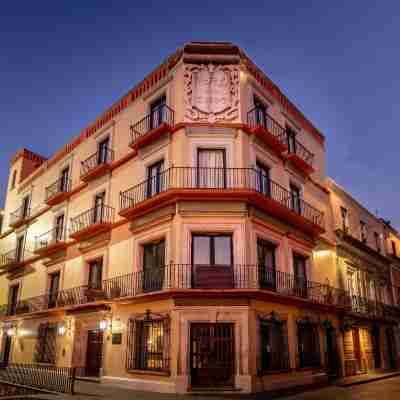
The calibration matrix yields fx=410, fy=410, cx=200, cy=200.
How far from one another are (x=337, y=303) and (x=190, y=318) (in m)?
9.67

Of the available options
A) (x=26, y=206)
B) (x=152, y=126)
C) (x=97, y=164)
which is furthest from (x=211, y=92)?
(x=26, y=206)

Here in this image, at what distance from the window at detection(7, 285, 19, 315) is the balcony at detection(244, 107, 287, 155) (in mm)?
18524

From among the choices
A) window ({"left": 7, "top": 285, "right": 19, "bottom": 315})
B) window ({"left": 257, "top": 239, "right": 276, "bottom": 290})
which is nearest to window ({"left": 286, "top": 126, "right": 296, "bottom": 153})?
window ({"left": 257, "top": 239, "right": 276, "bottom": 290})

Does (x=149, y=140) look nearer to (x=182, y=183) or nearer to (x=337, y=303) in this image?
(x=182, y=183)

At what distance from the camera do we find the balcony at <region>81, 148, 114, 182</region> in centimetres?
2042

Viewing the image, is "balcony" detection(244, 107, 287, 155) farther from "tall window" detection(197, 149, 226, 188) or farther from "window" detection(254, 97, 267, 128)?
"tall window" detection(197, 149, 226, 188)

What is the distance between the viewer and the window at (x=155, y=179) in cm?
1713

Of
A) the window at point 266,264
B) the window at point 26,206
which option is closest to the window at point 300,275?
the window at point 266,264

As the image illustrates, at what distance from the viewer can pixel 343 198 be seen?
25.0 m

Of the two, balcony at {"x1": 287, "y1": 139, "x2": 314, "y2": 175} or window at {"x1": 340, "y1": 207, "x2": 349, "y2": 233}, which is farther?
window at {"x1": 340, "y1": 207, "x2": 349, "y2": 233}

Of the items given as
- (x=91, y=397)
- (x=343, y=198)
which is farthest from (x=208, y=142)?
(x=343, y=198)

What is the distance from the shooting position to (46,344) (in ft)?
68.6

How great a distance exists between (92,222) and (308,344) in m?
11.7

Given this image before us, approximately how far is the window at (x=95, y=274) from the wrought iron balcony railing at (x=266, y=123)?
9.56 m
